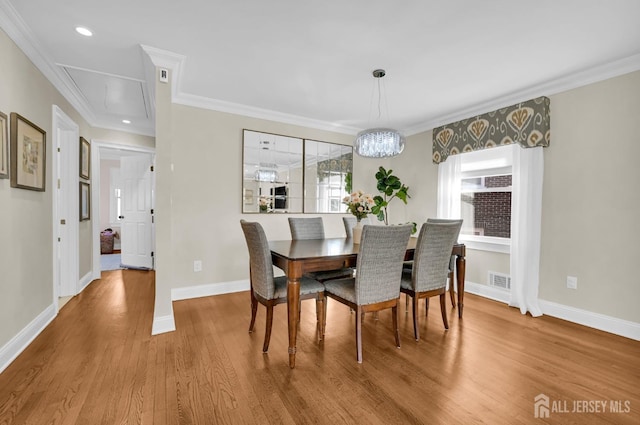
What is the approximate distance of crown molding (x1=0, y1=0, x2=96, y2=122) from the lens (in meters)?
2.02

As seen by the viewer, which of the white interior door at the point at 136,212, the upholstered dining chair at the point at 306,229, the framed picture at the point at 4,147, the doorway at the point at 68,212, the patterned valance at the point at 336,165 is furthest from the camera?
the white interior door at the point at 136,212

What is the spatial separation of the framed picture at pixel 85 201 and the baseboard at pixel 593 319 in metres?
5.65

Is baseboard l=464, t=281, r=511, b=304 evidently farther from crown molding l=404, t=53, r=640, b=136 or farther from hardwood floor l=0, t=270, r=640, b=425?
crown molding l=404, t=53, r=640, b=136

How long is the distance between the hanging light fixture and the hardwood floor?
170 cm

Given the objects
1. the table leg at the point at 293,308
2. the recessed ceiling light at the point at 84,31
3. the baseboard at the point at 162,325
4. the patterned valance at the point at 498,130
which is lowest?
the baseboard at the point at 162,325

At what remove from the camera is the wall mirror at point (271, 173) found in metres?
3.96

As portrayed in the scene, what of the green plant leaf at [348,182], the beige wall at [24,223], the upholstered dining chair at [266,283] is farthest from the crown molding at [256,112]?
the upholstered dining chair at [266,283]

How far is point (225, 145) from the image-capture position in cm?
380

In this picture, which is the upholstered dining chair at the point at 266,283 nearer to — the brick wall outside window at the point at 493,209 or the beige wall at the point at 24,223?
the beige wall at the point at 24,223

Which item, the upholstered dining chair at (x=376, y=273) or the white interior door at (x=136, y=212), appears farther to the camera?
the white interior door at (x=136, y=212)

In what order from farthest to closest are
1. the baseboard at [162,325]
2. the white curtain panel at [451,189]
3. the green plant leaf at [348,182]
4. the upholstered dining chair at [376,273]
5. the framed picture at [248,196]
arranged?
1. the green plant leaf at [348,182]
2. the white curtain panel at [451,189]
3. the framed picture at [248,196]
4. the baseboard at [162,325]
5. the upholstered dining chair at [376,273]

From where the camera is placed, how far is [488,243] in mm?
3736

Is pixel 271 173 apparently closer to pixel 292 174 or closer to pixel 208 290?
pixel 292 174

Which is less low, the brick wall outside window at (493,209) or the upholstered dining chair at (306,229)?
the brick wall outside window at (493,209)
